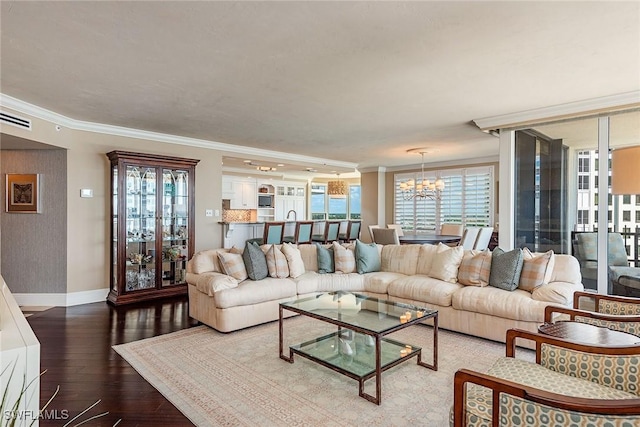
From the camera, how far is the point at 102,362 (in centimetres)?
307

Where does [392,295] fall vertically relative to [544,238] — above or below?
below

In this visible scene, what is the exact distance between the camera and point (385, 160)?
885cm

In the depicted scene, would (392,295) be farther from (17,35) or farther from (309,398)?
(17,35)

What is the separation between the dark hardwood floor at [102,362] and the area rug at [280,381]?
0.12 m

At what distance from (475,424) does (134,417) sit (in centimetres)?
199

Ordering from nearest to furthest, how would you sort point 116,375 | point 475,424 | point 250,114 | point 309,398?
point 475,424 → point 309,398 → point 116,375 → point 250,114

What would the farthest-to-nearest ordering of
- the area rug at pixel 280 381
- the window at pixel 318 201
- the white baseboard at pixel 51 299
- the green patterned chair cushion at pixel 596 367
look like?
the window at pixel 318 201
the white baseboard at pixel 51 299
the area rug at pixel 280 381
the green patterned chair cushion at pixel 596 367

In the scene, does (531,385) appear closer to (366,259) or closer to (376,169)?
(366,259)

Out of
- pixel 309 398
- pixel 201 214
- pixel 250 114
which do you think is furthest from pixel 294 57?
pixel 201 214

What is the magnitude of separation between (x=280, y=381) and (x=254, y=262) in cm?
173

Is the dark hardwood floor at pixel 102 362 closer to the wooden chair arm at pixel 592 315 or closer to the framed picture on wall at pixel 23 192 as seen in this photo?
the framed picture on wall at pixel 23 192

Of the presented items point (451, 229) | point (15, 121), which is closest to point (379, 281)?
point (451, 229)

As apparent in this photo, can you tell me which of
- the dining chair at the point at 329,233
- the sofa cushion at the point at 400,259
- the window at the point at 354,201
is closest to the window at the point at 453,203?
the dining chair at the point at 329,233

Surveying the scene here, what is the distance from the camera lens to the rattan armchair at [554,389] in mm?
1180
